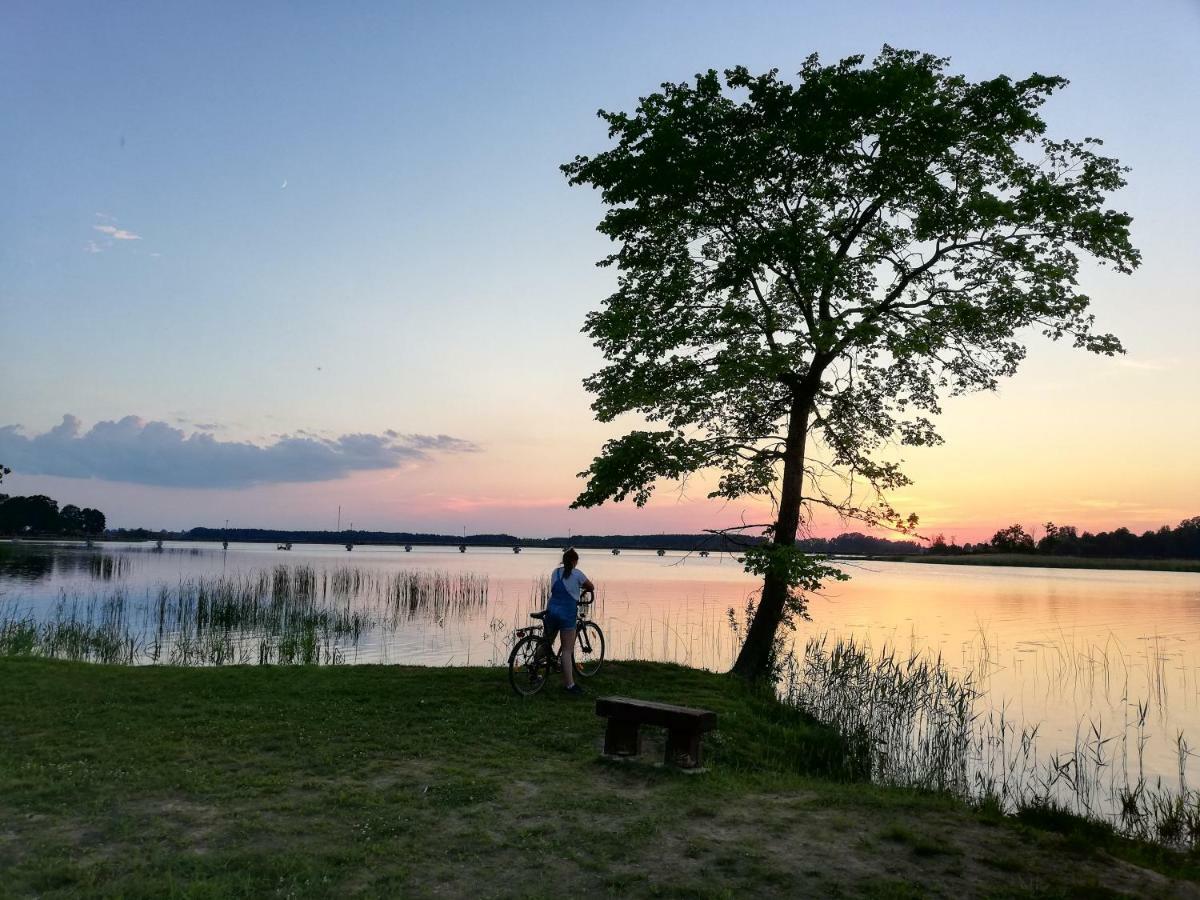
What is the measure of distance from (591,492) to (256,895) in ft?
33.1

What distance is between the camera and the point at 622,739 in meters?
10.4

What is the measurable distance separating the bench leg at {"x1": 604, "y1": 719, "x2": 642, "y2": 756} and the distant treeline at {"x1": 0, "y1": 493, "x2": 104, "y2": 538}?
18114 centimetres

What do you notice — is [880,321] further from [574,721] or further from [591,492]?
[574,721]

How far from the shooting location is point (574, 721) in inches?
479

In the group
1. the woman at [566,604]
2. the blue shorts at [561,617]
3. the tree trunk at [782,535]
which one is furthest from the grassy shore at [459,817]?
the tree trunk at [782,535]

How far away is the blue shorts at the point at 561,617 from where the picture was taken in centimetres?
1320

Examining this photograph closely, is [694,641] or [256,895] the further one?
[694,641]

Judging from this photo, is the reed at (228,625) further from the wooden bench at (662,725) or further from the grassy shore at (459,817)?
the wooden bench at (662,725)

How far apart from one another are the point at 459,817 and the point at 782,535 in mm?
10795

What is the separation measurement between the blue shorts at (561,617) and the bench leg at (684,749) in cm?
342

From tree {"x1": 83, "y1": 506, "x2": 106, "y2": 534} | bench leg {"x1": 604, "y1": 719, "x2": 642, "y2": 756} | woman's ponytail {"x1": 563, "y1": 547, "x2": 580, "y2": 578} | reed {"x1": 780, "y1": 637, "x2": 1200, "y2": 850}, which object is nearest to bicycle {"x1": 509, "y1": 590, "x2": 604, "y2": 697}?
woman's ponytail {"x1": 563, "y1": 547, "x2": 580, "y2": 578}

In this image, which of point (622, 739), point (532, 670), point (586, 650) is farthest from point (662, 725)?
point (586, 650)

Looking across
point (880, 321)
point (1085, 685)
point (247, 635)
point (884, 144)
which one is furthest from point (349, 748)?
point (1085, 685)

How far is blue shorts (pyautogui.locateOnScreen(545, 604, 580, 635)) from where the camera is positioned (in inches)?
520
